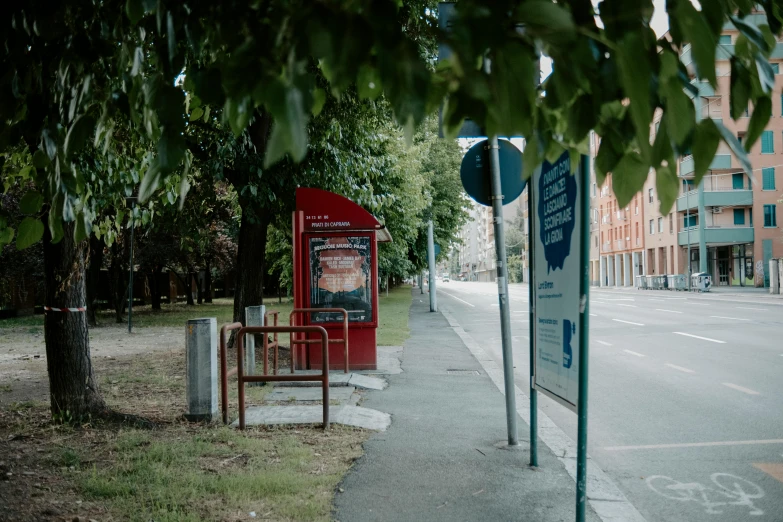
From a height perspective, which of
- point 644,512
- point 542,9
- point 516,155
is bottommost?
point 644,512

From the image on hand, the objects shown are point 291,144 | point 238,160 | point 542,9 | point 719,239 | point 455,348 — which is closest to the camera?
point 291,144

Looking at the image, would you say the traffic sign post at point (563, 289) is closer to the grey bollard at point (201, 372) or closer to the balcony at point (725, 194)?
the grey bollard at point (201, 372)

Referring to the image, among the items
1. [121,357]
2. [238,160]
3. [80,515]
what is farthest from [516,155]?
[121,357]

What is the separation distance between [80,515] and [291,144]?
378 centimetres

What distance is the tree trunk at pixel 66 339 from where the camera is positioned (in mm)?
6496

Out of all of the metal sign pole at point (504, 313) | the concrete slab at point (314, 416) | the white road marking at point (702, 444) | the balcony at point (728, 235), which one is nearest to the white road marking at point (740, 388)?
the white road marking at point (702, 444)

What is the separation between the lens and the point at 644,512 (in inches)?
173

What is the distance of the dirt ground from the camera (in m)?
4.16

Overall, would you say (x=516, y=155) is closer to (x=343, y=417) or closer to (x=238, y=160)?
(x=343, y=417)

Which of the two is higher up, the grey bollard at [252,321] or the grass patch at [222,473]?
the grey bollard at [252,321]

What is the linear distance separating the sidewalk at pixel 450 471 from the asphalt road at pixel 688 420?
1.90ft

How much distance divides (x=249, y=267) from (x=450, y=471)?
8.69 metres

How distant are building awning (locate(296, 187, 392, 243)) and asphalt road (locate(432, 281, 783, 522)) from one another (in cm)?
342

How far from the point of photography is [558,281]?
433cm
